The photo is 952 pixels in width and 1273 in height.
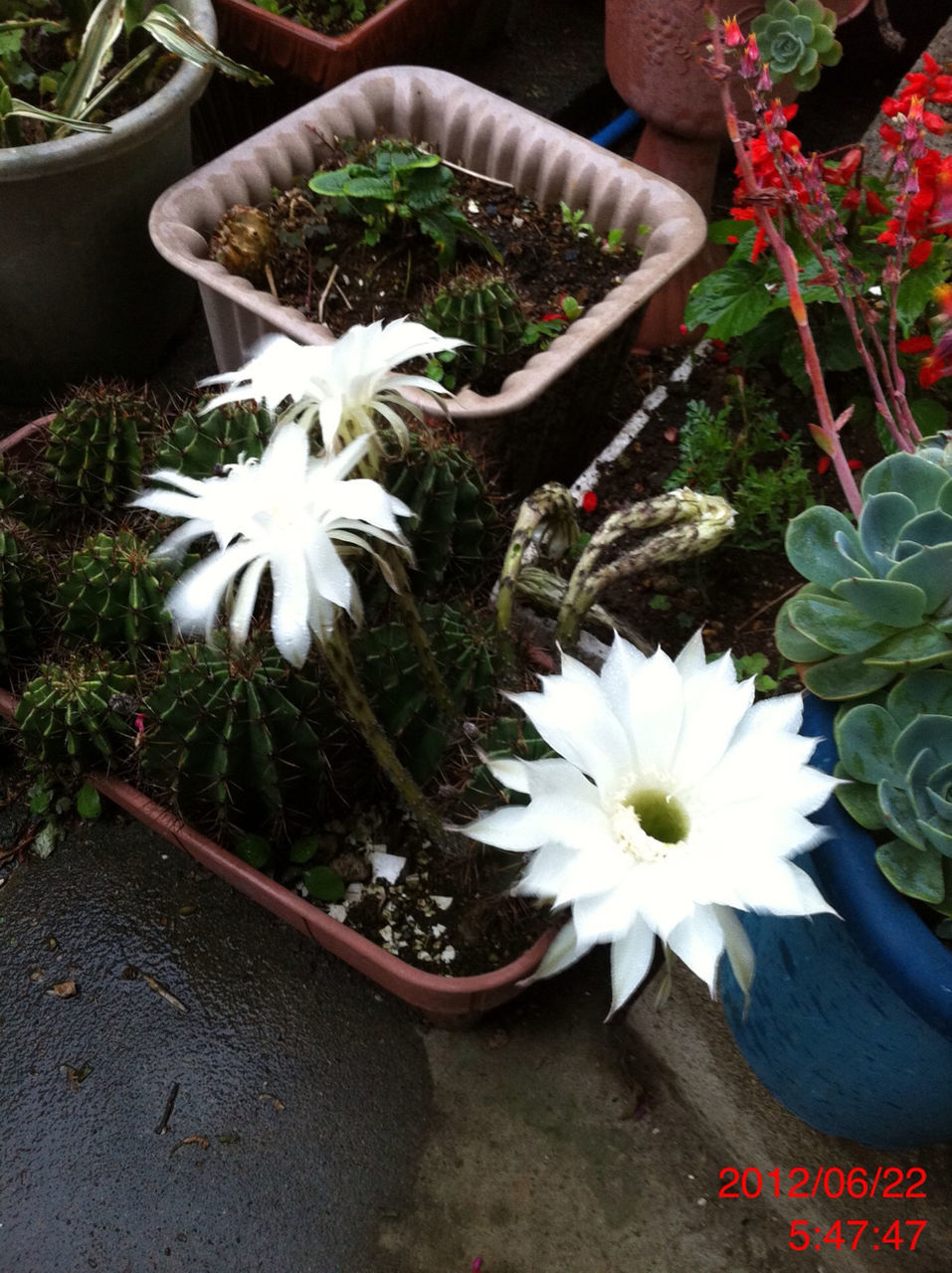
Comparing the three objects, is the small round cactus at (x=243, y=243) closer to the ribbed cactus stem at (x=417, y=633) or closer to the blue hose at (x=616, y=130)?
the ribbed cactus stem at (x=417, y=633)

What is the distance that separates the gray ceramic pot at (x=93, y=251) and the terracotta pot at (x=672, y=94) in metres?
0.66

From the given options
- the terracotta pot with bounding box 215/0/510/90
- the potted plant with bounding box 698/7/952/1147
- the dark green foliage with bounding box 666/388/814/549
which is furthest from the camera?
the terracotta pot with bounding box 215/0/510/90

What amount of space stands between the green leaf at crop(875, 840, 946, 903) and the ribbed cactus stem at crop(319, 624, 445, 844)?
1.32 ft

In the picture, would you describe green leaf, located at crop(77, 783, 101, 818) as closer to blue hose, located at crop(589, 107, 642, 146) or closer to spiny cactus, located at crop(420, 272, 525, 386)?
spiny cactus, located at crop(420, 272, 525, 386)

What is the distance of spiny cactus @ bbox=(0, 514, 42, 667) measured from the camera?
1.22 meters

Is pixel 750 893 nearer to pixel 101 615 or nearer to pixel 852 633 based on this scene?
pixel 852 633

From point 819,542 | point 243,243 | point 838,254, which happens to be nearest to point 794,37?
point 838,254

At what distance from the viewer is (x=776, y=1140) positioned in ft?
3.89

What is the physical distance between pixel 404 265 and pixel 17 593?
0.70 m

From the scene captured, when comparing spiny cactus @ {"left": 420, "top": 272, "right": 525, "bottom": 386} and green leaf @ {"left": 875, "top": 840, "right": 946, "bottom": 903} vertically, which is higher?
green leaf @ {"left": 875, "top": 840, "right": 946, "bottom": 903}

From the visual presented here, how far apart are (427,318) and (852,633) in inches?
28.7

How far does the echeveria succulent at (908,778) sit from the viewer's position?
0.73 m

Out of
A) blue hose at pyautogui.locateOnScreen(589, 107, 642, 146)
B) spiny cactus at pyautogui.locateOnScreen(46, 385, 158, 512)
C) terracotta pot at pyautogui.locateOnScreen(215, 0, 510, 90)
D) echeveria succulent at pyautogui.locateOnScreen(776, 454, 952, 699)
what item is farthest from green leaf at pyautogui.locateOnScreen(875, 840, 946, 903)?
blue hose at pyautogui.locateOnScreen(589, 107, 642, 146)

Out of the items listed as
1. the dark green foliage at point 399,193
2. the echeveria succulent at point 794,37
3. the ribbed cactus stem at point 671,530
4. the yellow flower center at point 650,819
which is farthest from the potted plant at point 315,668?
the echeveria succulent at point 794,37
